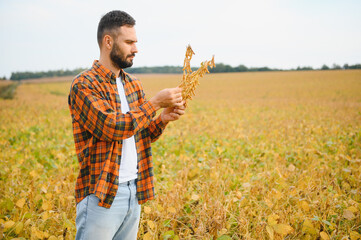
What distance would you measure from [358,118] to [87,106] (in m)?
10.3

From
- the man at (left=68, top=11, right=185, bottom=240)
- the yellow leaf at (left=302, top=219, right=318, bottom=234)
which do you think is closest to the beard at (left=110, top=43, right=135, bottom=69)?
the man at (left=68, top=11, right=185, bottom=240)

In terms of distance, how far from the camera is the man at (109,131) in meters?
1.36

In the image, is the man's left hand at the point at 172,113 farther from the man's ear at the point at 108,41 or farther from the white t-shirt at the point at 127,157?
the man's ear at the point at 108,41

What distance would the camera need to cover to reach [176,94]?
4.67ft

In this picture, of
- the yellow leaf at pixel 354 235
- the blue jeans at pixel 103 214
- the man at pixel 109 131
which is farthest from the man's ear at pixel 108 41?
the yellow leaf at pixel 354 235

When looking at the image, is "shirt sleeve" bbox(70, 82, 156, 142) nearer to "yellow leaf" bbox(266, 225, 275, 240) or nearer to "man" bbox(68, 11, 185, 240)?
"man" bbox(68, 11, 185, 240)

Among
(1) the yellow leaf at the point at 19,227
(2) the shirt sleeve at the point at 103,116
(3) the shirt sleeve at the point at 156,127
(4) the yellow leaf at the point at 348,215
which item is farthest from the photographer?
(4) the yellow leaf at the point at 348,215

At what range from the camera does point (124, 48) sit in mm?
1476

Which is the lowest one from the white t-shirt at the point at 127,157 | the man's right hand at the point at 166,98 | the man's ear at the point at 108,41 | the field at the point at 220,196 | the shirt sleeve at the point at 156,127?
the field at the point at 220,196

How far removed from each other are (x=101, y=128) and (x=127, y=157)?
0.34 m

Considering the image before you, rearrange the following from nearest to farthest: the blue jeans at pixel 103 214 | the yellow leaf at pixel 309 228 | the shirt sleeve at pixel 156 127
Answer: the blue jeans at pixel 103 214 → the shirt sleeve at pixel 156 127 → the yellow leaf at pixel 309 228

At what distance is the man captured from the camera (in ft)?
4.46

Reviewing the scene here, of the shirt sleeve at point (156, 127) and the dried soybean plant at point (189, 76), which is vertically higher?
the dried soybean plant at point (189, 76)

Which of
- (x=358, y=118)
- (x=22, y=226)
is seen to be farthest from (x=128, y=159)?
(x=358, y=118)
